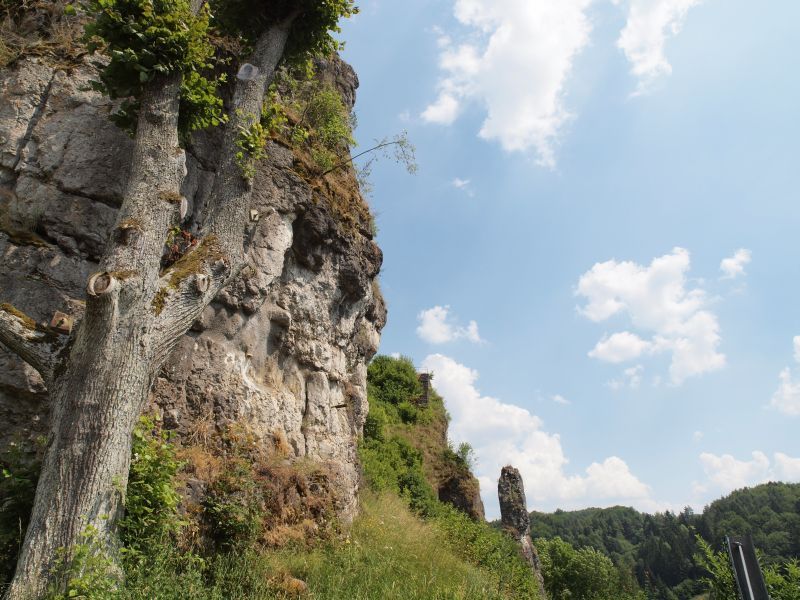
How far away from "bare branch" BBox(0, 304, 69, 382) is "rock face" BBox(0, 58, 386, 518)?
1499 millimetres

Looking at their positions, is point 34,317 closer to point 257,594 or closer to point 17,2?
point 257,594

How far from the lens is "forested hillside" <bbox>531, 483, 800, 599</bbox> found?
76113 millimetres

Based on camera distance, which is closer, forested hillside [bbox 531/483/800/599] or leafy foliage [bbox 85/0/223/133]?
leafy foliage [bbox 85/0/223/133]

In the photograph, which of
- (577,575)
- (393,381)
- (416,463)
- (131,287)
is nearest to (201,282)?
(131,287)

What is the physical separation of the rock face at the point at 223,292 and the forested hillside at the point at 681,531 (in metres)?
69.2

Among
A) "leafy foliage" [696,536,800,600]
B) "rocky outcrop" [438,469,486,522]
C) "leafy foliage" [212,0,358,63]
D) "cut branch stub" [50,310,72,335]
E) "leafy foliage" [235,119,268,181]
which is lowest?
"leafy foliage" [696,536,800,600]

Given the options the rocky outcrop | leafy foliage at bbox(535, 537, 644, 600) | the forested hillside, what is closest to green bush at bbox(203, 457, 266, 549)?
the rocky outcrop

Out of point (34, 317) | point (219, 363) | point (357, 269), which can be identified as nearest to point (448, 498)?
point (357, 269)

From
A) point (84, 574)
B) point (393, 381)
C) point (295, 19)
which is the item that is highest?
point (295, 19)

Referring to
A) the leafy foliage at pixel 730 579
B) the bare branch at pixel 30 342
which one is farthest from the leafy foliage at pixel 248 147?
the leafy foliage at pixel 730 579

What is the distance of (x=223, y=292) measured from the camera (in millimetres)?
8945

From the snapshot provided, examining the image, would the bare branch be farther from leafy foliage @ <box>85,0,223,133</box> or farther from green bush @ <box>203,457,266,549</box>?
leafy foliage @ <box>85,0,223,133</box>

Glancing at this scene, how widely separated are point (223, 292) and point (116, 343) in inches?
143

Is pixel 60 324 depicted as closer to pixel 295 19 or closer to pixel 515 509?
pixel 295 19
